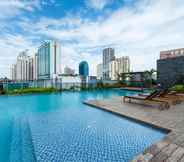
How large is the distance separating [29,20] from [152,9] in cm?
749

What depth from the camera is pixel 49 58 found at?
25.9 metres

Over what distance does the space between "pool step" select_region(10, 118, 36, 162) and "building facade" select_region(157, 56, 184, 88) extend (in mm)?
25032

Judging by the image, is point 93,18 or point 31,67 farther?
point 31,67

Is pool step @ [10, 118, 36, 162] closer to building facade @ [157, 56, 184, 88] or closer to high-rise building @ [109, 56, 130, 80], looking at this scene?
building facade @ [157, 56, 184, 88]

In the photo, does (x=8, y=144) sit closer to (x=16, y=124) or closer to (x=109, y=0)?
(x=16, y=124)

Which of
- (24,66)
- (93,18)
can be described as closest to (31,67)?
(24,66)

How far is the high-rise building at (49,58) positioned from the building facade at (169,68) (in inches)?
794

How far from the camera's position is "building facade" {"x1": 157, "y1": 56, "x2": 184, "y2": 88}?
25094mm

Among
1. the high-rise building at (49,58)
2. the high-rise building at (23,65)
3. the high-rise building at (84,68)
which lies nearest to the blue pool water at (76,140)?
the high-rise building at (49,58)

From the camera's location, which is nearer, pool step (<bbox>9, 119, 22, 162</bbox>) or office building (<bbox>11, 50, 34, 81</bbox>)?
pool step (<bbox>9, 119, 22, 162</bbox>)

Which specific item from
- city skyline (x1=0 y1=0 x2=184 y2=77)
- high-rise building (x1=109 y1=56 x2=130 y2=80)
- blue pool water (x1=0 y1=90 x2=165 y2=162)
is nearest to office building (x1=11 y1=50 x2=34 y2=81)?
high-rise building (x1=109 y1=56 x2=130 y2=80)

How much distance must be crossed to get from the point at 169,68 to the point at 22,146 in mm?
29426

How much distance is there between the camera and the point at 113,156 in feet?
8.84

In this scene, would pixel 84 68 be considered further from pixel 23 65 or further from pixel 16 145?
pixel 16 145
